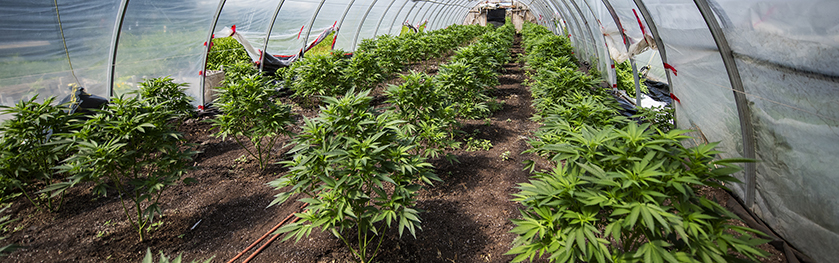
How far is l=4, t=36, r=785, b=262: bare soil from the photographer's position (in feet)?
9.34

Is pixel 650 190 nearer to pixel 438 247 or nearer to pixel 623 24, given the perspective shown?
pixel 438 247

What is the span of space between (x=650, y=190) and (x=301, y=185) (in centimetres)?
188

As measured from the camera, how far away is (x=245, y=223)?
3.33 m

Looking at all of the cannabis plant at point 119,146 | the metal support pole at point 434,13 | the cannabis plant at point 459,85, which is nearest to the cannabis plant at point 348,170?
the cannabis plant at point 119,146

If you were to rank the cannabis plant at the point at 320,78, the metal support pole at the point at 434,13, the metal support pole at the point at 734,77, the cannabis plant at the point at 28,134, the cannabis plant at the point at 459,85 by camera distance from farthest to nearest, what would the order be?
1. the metal support pole at the point at 434,13
2. the cannabis plant at the point at 320,78
3. the cannabis plant at the point at 459,85
4. the cannabis plant at the point at 28,134
5. the metal support pole at the point at 734,77

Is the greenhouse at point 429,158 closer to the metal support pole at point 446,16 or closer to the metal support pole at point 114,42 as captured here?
the metal support pole at point 114,42

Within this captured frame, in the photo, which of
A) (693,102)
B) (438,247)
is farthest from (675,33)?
(438,247)

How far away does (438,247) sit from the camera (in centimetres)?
288

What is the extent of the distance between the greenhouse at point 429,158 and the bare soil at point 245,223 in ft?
0.07

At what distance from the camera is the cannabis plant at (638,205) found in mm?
1448

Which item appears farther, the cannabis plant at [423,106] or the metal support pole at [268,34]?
the metal support pole at [268,34]

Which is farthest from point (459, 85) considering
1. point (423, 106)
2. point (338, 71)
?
point (338, 71)

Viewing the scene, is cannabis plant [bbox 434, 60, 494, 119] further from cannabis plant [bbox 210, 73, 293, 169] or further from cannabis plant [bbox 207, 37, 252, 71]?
cannabis plant [bbox 207, 37, 252, 71]

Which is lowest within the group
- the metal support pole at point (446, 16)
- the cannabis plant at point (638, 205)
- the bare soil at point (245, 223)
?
the metal support pole at point (446, 16)
